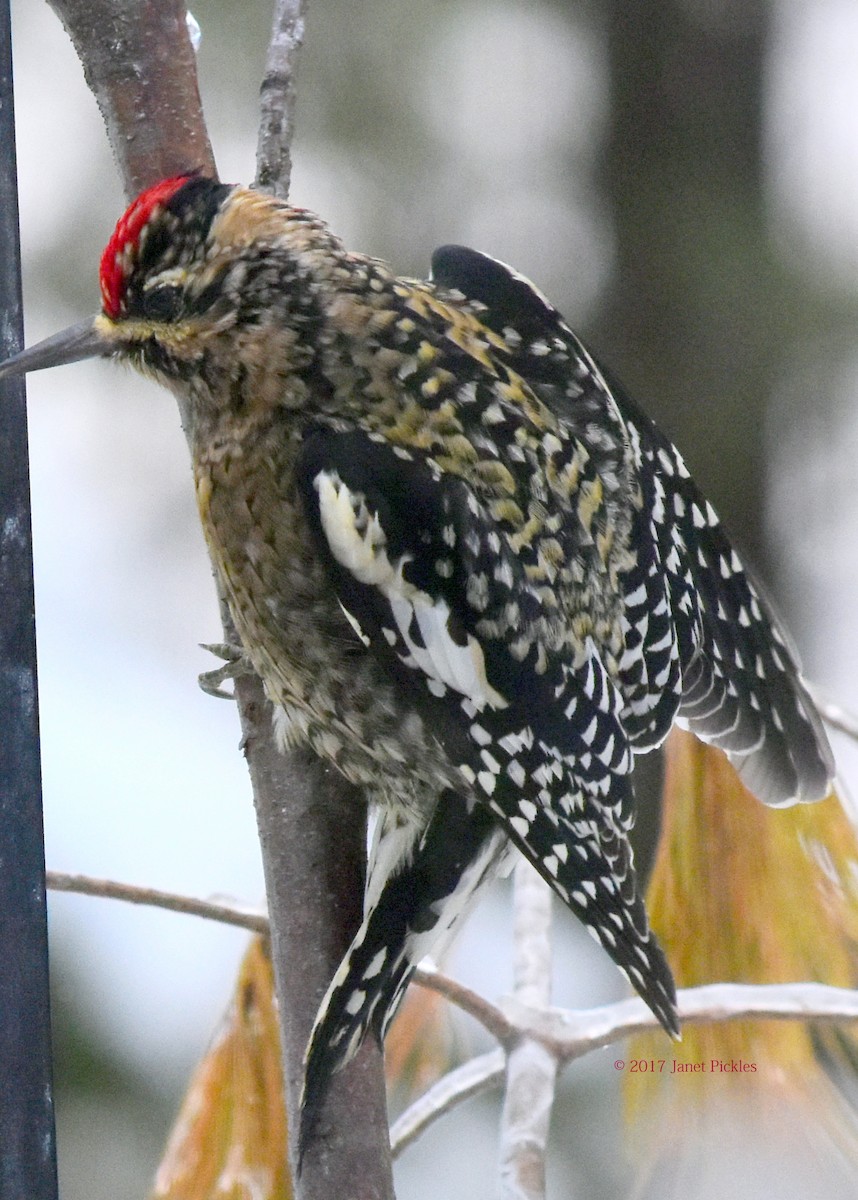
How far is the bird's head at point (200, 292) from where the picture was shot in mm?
751

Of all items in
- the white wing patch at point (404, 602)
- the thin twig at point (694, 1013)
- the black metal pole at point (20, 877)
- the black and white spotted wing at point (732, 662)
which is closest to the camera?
the black metal pole at point (20, 877)

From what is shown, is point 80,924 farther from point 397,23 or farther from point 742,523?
point 397,23

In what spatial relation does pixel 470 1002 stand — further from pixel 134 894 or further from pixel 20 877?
pixel 20 877

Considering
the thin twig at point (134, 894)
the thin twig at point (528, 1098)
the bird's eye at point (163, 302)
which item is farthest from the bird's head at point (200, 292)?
the thin twig at point (528, 1098)

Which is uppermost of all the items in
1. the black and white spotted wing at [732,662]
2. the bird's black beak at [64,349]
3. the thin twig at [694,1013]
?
the bird's black beak at [64,349]

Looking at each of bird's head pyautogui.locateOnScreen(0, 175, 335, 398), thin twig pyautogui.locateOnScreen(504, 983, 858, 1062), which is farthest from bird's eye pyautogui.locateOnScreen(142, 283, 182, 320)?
thin twig pyautogui.locateOnScreen(504, 983, 858, 1062)

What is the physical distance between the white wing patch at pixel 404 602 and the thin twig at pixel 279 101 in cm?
22

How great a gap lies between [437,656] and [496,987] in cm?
91

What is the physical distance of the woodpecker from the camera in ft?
2.35

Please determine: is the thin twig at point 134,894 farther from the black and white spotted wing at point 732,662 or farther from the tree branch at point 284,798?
the black and white spotted wing at point 732,662

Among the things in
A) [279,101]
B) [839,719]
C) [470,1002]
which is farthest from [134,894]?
[839,719]

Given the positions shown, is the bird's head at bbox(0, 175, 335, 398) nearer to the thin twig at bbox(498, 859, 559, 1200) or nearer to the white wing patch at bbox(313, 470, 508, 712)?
the white wing patch at bbox(313, 470, 508, 712)

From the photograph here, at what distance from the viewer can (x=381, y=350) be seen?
0.77 meters

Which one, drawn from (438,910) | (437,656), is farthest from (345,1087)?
(437,656)
